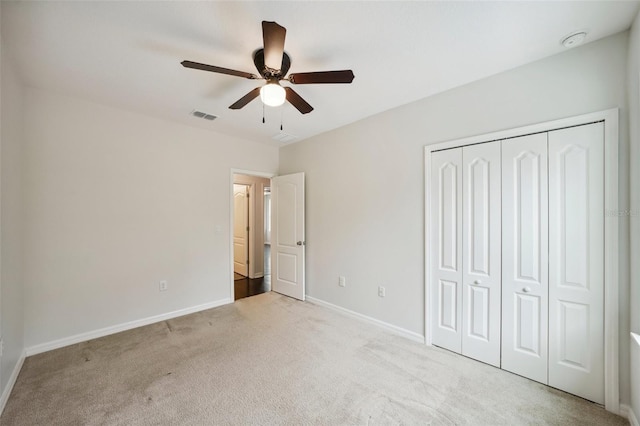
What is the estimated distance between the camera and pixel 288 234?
4316 millimetres

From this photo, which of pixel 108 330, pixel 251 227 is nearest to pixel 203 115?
pixel 108 330

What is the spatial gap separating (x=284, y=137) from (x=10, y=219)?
3.01 meters

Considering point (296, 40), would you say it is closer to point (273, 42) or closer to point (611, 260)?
point (273, 42)

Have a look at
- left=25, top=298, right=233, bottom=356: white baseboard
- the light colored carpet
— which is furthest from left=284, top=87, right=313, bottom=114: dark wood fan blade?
A: left=25, top=298, right=233, bottom=356: white baseboard

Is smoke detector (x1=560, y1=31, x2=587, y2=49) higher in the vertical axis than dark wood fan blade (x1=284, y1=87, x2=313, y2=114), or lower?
higher

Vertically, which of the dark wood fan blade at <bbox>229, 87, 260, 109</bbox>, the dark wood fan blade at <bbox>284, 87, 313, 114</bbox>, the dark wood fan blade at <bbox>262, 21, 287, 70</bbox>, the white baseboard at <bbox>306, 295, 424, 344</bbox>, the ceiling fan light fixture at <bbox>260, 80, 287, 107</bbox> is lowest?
the white baseboard at <bbox>306, 295, 424, 344</bbox>

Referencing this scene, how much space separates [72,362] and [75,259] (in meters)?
1.02

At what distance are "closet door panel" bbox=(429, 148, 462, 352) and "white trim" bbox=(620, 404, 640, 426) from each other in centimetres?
103

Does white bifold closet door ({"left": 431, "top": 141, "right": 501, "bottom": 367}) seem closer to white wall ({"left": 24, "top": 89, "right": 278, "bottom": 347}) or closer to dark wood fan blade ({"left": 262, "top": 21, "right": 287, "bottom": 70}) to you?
dark wood fan blade ({"left": 262, "top": 21, "right": 287, "bottom": 70})

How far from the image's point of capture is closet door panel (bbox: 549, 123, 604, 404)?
185 cm

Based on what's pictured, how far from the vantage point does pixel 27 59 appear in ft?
6.72

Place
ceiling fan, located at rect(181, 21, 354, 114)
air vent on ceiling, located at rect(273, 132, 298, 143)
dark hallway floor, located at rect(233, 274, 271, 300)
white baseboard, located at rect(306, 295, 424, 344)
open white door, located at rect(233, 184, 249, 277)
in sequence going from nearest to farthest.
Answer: ceiling fan, located at rect(181, 21, 354, 114), white baseboard, located at rect(306, 295, 424, 344), air vent on ceiling, located at rect(273, 132, 298, 143), dark hallway floor, located at rect(233, 274, 271, 300), open white door, located at rect(233, 184, 249, 277)

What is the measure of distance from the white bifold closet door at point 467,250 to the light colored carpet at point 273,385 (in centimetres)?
25

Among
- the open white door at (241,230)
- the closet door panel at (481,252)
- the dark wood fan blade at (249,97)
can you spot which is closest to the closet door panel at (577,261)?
the closet door panel at (481,252)
